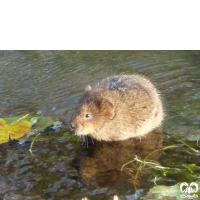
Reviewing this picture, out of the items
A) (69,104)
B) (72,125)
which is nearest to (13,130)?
(72,125)

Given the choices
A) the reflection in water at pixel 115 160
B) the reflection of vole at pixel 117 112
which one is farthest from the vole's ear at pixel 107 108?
the reflection in water at pixel 115 160

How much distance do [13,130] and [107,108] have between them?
1163mm

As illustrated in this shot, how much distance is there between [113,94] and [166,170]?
1.29 m

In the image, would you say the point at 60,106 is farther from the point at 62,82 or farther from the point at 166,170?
the point at 166,170

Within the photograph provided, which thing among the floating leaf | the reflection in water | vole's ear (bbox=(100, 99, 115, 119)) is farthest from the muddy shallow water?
vole's ear (bbox=(100, 99, 115, 119))

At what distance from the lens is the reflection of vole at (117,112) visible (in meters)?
5.35

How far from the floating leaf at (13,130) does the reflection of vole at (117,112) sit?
63 cm

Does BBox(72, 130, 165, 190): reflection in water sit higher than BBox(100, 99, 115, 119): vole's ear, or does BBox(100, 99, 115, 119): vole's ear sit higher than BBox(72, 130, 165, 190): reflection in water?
BBox(100, 99, 115, 119): vole's ear

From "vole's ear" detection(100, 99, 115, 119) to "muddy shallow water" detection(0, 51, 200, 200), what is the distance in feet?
1.37

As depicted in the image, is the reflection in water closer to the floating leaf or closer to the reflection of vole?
the reflection of vole

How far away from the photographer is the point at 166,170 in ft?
15.0

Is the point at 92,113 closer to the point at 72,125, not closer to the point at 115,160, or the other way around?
the point at 72,125

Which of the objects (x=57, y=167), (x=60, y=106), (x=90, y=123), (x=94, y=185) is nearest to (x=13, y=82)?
(x=60, y=106)

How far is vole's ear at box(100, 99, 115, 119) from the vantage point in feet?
17.6
